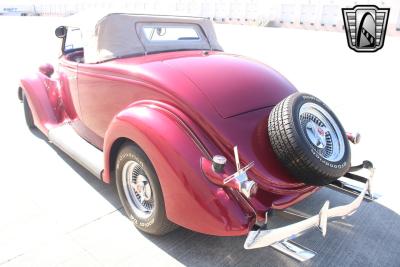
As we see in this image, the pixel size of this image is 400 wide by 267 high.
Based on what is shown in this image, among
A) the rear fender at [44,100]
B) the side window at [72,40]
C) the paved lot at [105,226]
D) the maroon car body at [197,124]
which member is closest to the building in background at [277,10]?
the side window at [72,40]

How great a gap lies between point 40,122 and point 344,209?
3625 mm

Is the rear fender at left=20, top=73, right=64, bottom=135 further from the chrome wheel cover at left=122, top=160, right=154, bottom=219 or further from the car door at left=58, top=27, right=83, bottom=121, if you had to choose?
the chrome wheel cover at left=122, top=160, right=154, bottom=219

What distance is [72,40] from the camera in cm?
479

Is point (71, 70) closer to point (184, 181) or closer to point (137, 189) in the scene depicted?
point (137, 189)

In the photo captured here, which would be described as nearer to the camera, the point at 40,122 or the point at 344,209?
the point at 344,209

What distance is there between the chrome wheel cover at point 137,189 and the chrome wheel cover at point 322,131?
4.36ft

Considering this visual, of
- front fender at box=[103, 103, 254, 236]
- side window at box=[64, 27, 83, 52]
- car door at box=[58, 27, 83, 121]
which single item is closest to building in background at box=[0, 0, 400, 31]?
side window at box=[64, 27, 83, 52]

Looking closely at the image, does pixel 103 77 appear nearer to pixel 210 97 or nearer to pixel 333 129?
pixel 210 97

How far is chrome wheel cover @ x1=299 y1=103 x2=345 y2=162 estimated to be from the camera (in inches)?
103

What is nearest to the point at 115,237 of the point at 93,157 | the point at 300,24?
the point at 93,157

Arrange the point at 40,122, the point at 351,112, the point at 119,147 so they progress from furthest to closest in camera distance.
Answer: the point at 351,112 → the point at 40,122 → the point at 119,147

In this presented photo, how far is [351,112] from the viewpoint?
6.22m

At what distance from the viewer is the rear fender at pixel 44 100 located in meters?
4.30

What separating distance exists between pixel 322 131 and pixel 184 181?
4.02 feet
